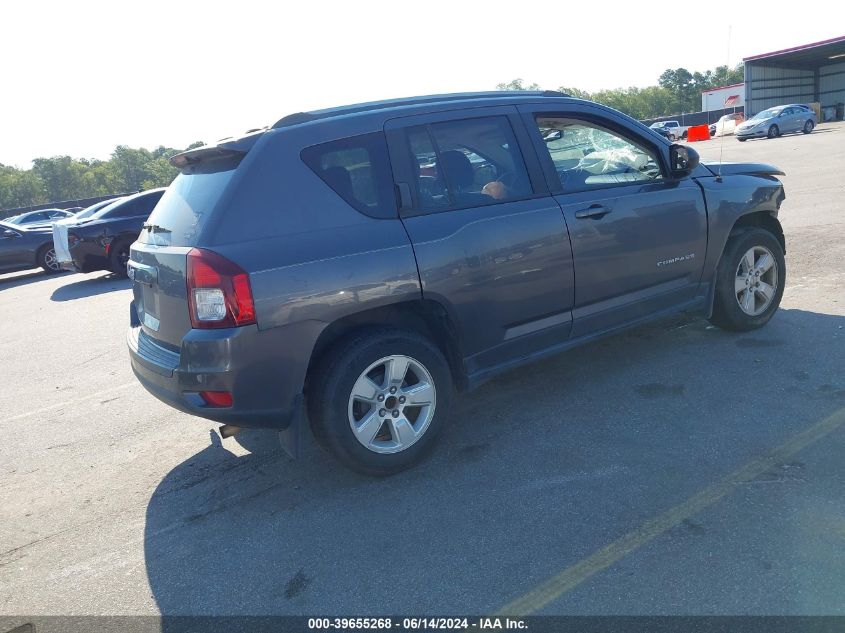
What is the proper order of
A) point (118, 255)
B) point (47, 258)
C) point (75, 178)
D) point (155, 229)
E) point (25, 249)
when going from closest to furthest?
point (155, 229), point (118, 255), point (25, 249), point (47, 258), point (75, 178)

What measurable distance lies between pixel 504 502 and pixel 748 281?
10.3 feet

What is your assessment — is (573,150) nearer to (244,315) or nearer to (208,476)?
(244,315)

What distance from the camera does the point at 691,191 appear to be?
496 centimetres

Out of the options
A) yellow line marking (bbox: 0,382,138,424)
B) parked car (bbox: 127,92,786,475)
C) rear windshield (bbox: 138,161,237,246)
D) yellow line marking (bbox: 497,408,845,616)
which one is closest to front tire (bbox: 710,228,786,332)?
parked car (bbox: 127,92,786,475)

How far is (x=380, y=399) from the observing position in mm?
3754

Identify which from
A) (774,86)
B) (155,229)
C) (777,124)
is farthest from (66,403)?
(774,86)

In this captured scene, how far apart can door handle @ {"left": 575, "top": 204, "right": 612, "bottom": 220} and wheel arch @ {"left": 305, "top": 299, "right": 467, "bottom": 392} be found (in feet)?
3.69

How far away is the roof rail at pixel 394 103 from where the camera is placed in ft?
12.4

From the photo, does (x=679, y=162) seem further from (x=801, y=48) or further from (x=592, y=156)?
(x=801, y=48)

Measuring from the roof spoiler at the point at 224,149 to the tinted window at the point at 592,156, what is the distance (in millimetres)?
1841

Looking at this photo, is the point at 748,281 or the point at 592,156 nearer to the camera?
the point at 592,156

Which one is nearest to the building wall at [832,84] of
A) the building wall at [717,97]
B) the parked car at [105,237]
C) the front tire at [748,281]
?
the building wall at [717,97]

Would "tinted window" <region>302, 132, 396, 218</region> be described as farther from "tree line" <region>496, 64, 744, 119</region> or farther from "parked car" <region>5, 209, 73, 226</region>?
"tree line" <region>496, 64, 744, 119</region>

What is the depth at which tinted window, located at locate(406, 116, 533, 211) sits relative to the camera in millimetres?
3967
